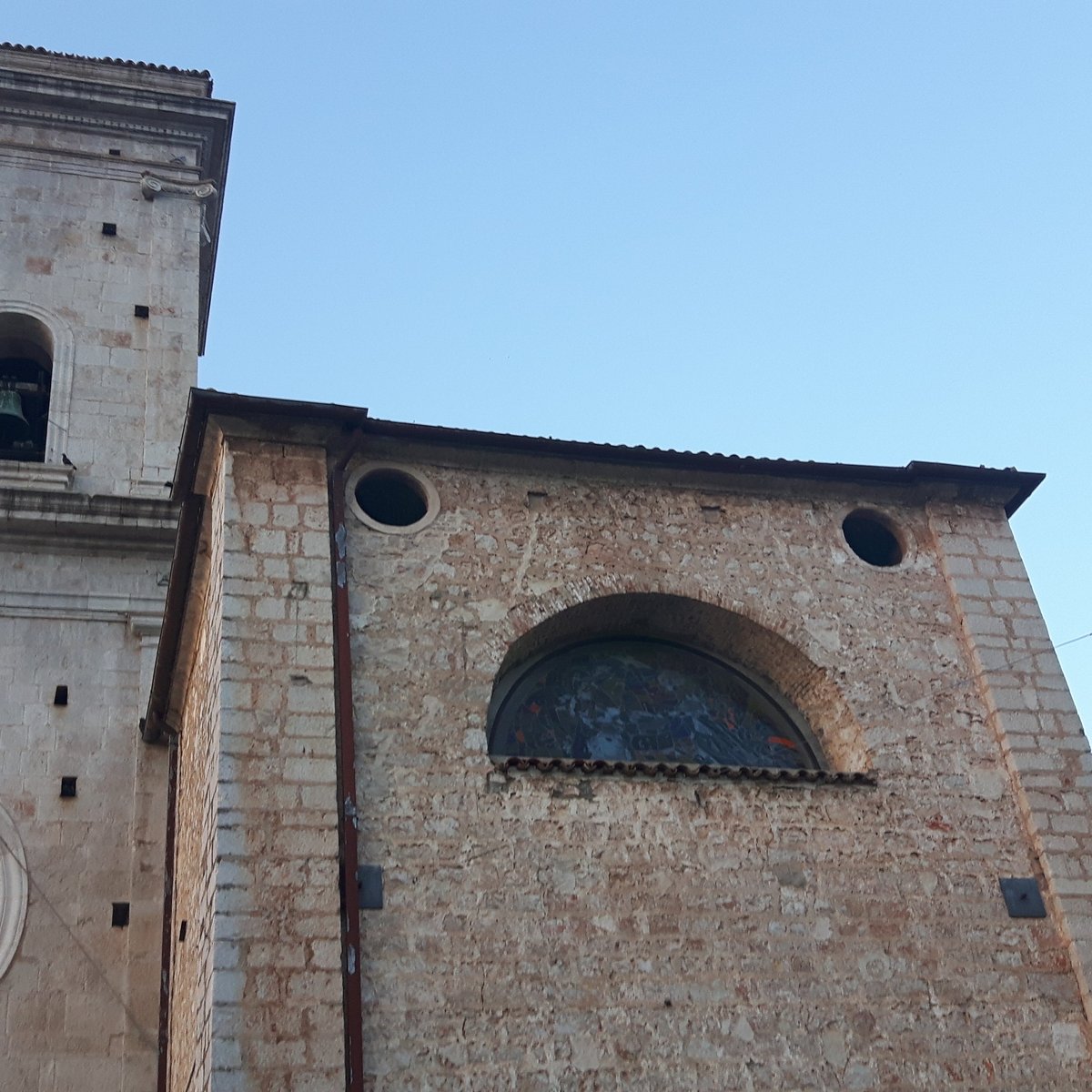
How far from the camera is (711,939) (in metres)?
8.33

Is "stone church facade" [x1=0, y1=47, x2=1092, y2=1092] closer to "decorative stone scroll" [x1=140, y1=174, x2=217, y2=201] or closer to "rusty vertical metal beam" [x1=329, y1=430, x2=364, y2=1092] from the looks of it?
"rusty vertical metal beam" [x1=329, y1=430, x2=364, y2=1092]

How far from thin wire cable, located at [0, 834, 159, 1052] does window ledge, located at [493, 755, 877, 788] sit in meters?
4.08

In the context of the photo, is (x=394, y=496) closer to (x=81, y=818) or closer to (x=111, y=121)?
(x=81, y=818)

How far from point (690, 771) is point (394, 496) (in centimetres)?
260

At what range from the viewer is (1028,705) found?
966 centimetres

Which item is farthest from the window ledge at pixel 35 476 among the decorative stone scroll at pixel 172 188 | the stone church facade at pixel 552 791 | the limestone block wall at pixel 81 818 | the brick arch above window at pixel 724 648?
the brick arch above window at pixel 724 648

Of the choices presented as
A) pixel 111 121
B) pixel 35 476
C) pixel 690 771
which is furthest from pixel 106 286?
pixel 690 771

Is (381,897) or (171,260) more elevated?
(171,260)

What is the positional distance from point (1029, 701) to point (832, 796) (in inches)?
62.6

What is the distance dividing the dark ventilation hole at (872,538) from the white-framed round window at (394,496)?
287 centimetres

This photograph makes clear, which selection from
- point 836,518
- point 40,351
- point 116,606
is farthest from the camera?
point 40,351

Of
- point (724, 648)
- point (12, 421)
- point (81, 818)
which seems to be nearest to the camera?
point (724, 648)

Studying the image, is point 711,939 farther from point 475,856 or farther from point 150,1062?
point 150,1062

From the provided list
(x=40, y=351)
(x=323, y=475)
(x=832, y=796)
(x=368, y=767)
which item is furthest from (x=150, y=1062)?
(x=40, y=351)
